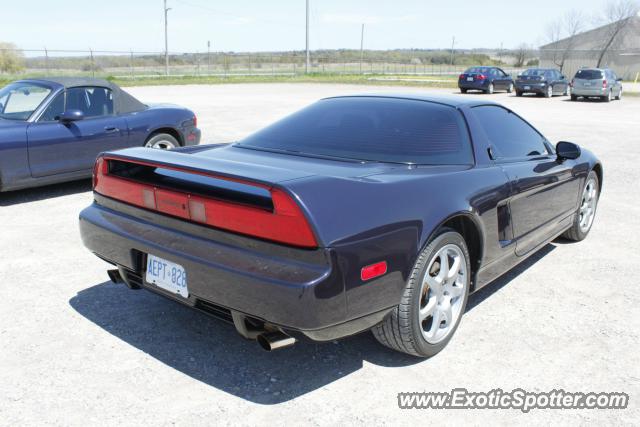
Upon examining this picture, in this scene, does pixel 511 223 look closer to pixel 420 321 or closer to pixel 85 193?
pixel 420 321

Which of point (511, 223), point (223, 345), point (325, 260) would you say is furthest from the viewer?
point (511, 223)

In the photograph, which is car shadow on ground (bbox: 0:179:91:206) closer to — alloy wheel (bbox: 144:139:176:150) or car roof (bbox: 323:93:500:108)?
alloy wheel (bbox: 144:139:176:150)

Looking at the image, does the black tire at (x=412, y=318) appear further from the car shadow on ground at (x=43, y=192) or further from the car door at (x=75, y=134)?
the car shadow on ground at (x=43, y=192)

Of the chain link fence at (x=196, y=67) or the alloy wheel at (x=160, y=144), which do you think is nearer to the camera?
the alloy wheel at (x=160, y=144)

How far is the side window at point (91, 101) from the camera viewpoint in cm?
681

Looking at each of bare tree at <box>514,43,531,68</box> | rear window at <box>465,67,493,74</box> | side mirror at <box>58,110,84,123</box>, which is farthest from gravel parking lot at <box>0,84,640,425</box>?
bare tree at <box>514,43,531,68</box>

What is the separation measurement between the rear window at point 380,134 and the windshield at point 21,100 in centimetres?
392

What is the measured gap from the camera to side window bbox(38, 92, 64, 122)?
650cm

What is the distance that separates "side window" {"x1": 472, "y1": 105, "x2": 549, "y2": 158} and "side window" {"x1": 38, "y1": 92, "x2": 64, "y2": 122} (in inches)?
193

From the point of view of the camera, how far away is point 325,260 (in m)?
2.44

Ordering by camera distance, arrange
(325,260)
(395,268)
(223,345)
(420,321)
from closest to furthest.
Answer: (325,260), (395,268), (420,321), (223,345)

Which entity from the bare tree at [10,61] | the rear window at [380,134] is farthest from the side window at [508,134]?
the bare tree at [10,61]

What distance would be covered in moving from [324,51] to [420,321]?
156 metres

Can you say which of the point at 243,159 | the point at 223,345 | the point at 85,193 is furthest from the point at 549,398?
the point at 85,193
